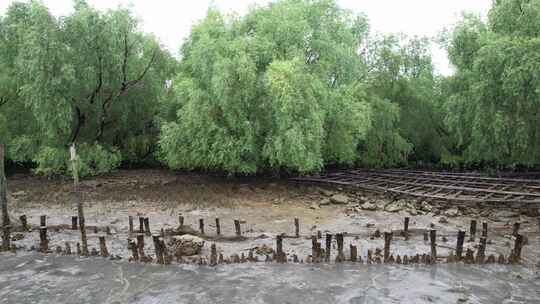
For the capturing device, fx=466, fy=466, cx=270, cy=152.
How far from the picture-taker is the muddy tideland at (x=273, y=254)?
13062 mm

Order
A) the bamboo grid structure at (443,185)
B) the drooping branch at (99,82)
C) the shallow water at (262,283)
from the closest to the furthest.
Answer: the shallow water at (262,283)
the bamboo grid structure at (443,185)
the drooping branch at (99,82)

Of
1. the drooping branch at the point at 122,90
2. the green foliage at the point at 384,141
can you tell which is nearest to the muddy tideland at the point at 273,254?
the drooping branch at the point at 122,90

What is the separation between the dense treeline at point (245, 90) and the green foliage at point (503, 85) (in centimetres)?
7

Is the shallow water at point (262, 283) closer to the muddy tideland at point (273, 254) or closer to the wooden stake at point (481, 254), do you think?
the muddy tideland at point (273, 254)

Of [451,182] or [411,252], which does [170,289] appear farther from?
[451,182]

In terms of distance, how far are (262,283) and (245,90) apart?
554 inches

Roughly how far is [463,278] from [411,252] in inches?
107

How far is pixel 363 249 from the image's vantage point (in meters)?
16.8

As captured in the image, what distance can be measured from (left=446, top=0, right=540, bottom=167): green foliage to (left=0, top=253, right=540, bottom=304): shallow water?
34.5 ft

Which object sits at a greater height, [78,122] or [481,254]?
[78,122]

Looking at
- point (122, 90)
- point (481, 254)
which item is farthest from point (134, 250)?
point (122, 90)

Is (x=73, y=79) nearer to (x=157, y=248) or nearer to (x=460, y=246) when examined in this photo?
(x=157, y=248)

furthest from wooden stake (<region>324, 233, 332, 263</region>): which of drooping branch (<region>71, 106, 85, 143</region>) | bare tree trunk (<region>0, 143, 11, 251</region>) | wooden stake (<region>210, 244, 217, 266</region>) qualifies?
drooping branch (<region>71, 106, 85, 143</region>)

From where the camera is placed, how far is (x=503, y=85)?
72.1 feet
